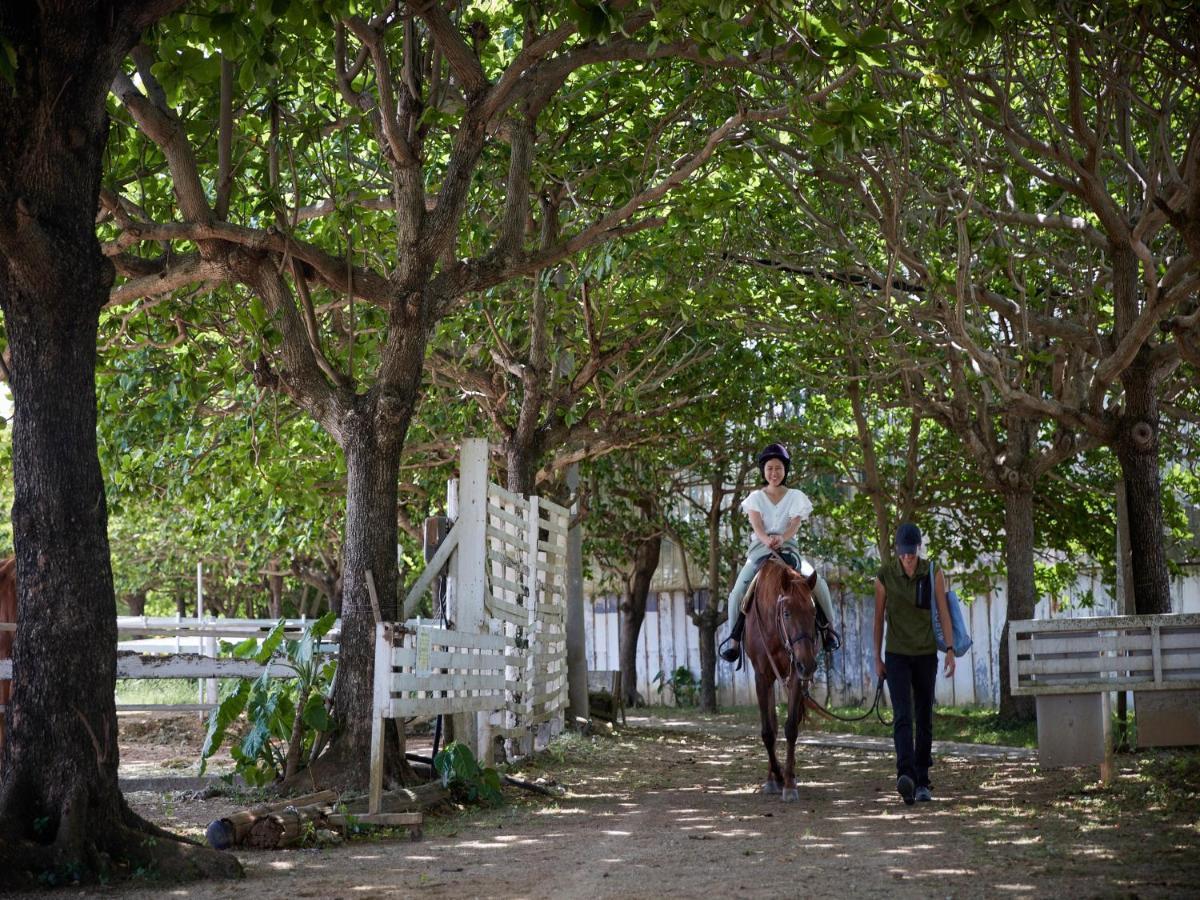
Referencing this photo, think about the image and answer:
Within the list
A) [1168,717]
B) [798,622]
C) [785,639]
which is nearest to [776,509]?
[798,622]

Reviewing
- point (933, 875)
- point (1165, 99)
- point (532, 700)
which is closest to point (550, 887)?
point (933, 875)

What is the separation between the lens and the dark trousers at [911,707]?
9867mm

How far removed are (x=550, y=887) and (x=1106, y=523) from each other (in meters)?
16.7

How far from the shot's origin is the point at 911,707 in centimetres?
1008

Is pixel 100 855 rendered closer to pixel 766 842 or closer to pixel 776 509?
pixel 766 842

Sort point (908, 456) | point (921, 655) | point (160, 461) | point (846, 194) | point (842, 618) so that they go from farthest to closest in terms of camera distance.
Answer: point (842, 618) < point (908, 456) < point (160, 461) < point (846, 194) < point (921, 655)

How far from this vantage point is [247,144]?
11.2 meters

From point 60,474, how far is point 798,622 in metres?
5.97

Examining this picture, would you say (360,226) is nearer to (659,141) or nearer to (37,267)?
(659,141)

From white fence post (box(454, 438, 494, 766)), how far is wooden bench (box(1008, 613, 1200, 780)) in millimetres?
4772

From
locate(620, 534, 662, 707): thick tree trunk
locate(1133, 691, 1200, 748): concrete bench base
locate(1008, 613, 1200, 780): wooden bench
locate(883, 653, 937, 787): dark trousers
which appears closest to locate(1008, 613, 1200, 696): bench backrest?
locate(1008, 613, 1200, 780): wooden bench

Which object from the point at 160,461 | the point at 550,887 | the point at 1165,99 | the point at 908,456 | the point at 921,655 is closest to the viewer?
the point at 550,887

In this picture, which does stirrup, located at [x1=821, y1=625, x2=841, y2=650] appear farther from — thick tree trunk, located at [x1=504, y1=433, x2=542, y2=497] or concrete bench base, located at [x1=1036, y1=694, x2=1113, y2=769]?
thick tree trunk, located at [x1=504, y1=433, x2=542, y2=497]

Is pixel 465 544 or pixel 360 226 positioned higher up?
pixel 360 226
